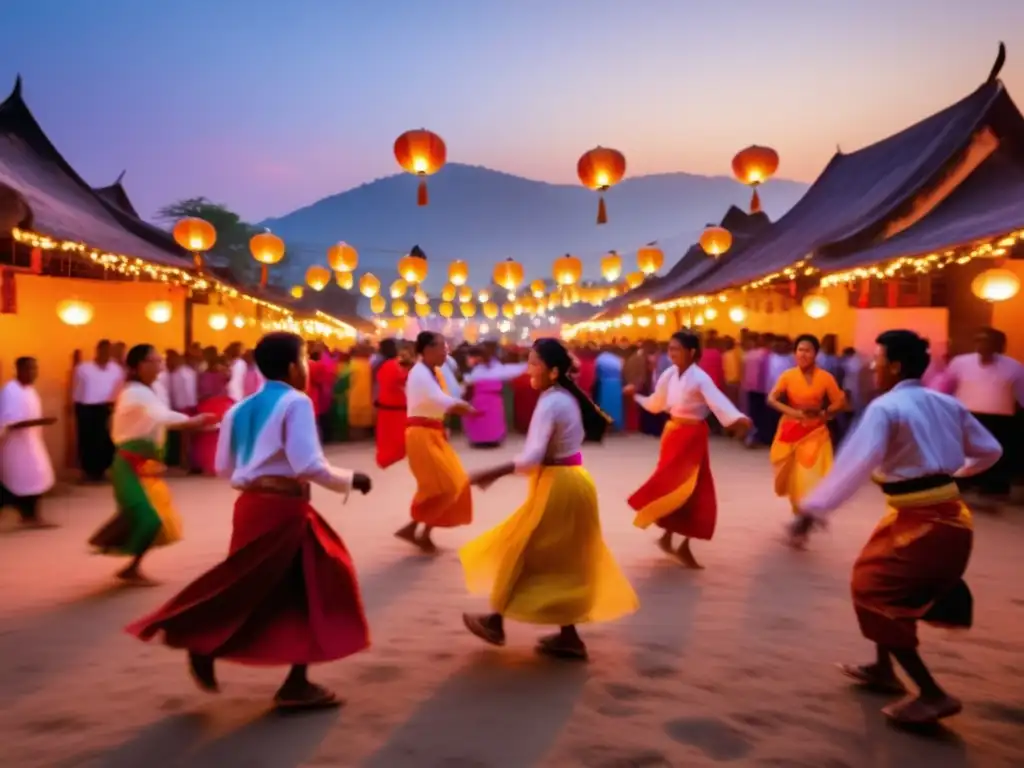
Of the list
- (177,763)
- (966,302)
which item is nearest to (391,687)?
(177,763)

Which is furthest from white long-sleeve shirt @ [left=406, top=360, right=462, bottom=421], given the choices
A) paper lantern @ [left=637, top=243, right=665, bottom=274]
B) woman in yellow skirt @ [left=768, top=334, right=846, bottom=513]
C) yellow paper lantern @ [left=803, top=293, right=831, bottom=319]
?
paper lantern @ [left=637, top=243, right=665, bottom=274]

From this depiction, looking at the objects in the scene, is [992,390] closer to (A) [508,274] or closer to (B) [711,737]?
(B) [711,737]

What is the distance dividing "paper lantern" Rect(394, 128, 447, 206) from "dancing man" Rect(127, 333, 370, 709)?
311 inches

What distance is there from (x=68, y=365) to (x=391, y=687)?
904 cm

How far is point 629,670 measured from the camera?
169 inches

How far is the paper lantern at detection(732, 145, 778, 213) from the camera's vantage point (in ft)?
42.2

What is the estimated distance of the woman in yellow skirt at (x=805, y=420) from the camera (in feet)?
24.4

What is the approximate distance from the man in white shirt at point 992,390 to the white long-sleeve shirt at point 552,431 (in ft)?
20.8

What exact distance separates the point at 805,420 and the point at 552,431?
382 centimetres

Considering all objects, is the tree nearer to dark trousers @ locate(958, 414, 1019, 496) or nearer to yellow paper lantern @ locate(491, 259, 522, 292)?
yellow paper lantern @ locate(491, 259, 522, 292)

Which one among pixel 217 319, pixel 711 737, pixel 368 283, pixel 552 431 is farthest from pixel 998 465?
pixel 368 283

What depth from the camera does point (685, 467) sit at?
255 inches

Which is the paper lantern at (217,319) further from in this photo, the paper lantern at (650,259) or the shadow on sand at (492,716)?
the shadow on sand at (492,716)

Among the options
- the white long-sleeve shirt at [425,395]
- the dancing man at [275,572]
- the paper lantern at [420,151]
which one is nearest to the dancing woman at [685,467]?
the white long-sleeve shirt at [425,395]
